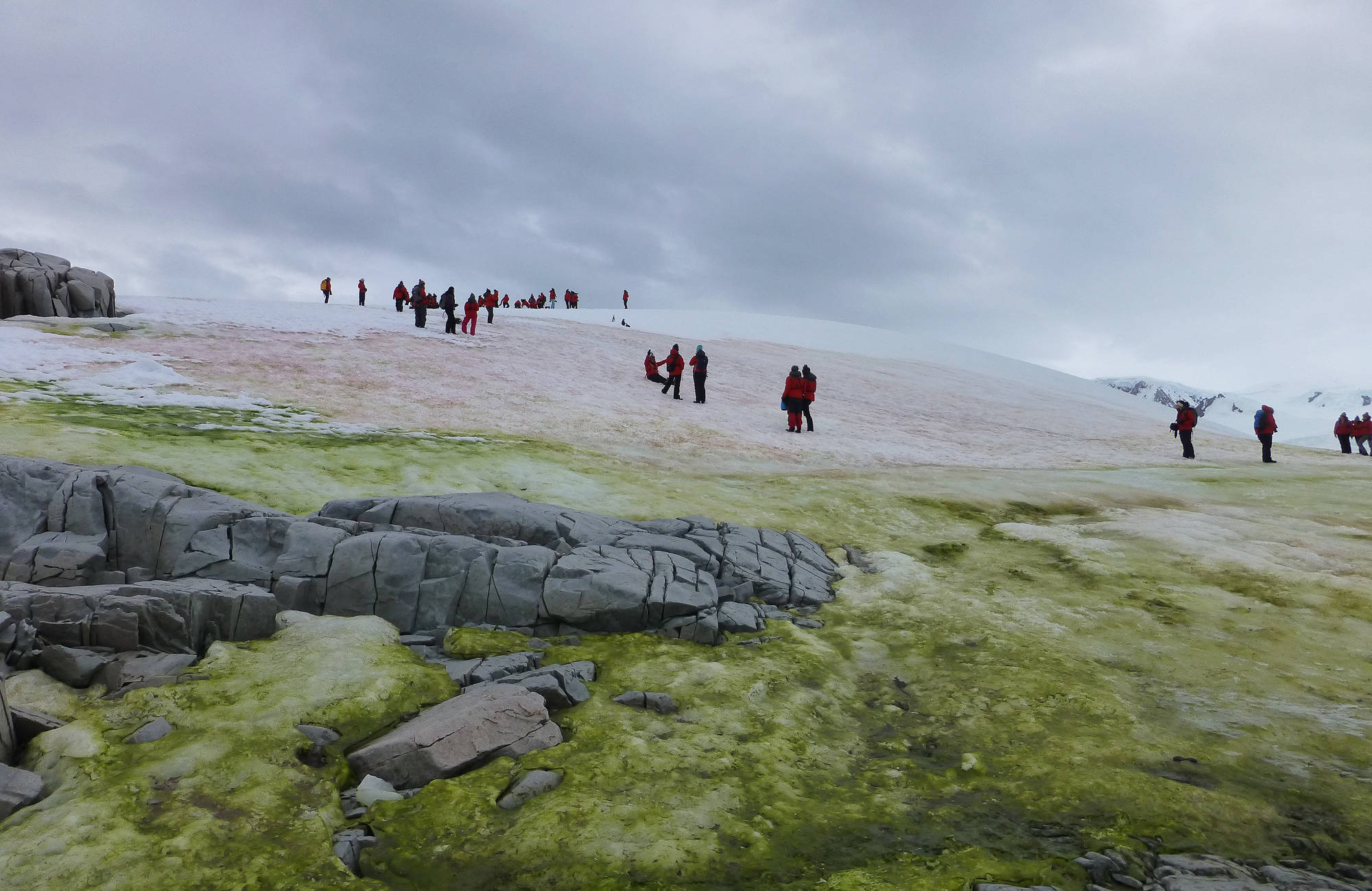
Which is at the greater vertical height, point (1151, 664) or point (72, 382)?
point (72, 382)

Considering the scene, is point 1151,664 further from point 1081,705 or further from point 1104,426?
point 1104,426

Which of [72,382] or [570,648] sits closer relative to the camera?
[570,648]

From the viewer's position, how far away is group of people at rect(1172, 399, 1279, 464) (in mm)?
27406

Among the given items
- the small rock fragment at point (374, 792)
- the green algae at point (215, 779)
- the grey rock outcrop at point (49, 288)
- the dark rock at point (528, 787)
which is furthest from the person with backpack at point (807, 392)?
the grey rock outcrop at point (49, 288)

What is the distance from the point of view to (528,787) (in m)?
5.88

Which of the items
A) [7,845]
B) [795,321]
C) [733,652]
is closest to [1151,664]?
[733,652]

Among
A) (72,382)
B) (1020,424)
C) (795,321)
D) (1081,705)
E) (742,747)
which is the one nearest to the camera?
(742,747)

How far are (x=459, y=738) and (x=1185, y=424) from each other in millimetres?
31219

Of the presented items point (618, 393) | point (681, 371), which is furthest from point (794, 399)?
point (618, 393)

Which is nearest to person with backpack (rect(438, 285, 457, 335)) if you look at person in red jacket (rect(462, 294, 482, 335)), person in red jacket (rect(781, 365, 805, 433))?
person in red jacket (rect(462, 294, 482, 335))

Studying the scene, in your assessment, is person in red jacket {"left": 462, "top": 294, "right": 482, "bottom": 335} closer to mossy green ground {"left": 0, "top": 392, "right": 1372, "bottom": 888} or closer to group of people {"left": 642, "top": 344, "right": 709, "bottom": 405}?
group of people {"left": 642, "top": 344, "right": 709, "bottom": 405}

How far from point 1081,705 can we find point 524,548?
6.83 m

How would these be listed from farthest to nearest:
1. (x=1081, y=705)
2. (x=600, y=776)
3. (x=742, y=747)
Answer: (x=1081, y=705) < (x=742, y=747) < (x=600, y=776)

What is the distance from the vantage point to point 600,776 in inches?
240
